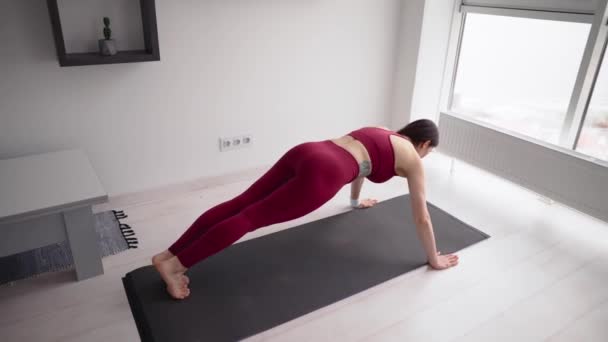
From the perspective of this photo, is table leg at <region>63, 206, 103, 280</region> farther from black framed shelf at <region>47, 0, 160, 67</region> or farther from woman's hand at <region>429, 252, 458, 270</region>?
woman's hand at <region>429, 252, 458, 270</region>

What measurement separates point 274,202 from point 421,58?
2128 mm

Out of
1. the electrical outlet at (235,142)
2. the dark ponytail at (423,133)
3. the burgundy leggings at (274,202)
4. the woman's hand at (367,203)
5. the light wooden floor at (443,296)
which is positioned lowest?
the light wooden floor at (443,296)

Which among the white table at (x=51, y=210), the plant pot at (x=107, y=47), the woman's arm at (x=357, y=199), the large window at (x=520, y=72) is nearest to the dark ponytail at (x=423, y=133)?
the woman's arm at (x=357, y=199)

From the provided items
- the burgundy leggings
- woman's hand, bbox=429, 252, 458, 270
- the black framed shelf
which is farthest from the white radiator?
the black framed shelf

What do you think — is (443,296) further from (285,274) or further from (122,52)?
(122,52)

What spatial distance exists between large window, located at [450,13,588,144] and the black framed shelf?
7.74ft

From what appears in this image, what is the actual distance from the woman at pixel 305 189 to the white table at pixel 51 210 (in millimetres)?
406

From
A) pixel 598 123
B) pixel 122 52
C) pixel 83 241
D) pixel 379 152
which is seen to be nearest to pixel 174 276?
pixel 83 241

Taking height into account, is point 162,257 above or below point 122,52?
below

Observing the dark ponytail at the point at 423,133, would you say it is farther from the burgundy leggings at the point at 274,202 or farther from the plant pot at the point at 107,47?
the plant pot at the point at 107,47

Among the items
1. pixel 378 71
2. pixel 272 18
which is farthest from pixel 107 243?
pixel 378 71

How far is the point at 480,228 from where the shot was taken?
108 inches

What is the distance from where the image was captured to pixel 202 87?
3.00 metres

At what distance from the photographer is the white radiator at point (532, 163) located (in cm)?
262
